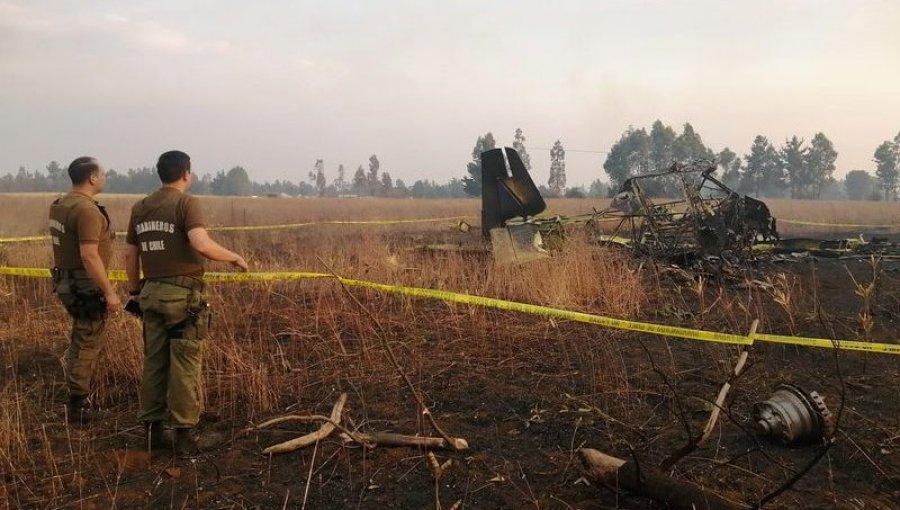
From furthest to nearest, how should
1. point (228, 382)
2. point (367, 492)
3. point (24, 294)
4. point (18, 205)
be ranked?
1. point (18, 205)
2. point (24, 294)
3. point (228, 382)
4. point (367, 492)

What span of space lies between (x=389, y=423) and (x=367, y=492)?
79 centimetres

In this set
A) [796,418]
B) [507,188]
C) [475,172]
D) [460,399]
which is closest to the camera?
[796,418]

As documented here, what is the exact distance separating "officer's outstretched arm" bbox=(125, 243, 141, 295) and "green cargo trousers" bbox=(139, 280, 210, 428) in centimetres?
27

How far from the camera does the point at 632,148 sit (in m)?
78.2

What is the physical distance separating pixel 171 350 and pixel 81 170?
147cm

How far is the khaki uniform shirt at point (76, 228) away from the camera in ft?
11.4

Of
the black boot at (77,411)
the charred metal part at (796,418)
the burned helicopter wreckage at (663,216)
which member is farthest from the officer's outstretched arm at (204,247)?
the burned helicopter wreckage at (663,216)

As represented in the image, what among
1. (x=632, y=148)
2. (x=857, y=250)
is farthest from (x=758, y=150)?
(x=857, y=250)

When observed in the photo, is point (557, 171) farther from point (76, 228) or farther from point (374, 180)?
point (76, 228)

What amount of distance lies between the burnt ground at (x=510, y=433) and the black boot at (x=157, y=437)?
0.08m

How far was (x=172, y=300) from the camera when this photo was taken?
3102 millimetres

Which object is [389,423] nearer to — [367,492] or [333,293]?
[367,492]

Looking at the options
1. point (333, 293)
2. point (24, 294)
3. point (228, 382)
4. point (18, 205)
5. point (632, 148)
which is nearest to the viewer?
point (228, 382)

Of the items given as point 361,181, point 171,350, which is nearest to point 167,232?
point 171,350
